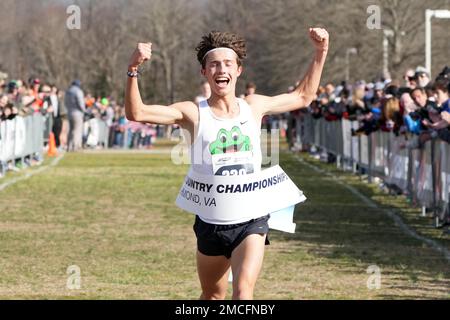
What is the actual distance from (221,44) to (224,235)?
118 cm

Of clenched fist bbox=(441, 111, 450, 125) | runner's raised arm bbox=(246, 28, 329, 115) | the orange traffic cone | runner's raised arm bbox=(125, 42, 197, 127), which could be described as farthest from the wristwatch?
the orange traffic cone

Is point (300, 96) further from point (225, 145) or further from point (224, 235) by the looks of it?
Answer: point (224, 235)

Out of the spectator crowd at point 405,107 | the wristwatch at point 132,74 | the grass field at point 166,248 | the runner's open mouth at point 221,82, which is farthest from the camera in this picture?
the spectator crowd at point 405,107

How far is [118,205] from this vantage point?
69.9 ft

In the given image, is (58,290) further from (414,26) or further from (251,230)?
(414,26)

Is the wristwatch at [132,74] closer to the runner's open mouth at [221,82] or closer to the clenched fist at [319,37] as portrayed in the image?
the runner's open mouth at [221,82]

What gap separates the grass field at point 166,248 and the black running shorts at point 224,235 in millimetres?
2733

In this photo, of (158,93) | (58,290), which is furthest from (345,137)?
(158,93)

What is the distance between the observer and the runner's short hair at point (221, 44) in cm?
882

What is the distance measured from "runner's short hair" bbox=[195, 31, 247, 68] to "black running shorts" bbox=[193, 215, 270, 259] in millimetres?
999

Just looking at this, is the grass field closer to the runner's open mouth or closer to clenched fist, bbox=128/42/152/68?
the runner's open mouth

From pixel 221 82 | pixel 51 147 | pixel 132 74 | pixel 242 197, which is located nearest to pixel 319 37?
pixel 221 82

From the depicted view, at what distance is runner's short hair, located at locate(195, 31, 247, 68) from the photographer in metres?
8.82

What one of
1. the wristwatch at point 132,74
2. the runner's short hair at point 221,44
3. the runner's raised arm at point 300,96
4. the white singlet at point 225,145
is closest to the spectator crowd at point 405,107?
the runner's raised arm at point 300,96
